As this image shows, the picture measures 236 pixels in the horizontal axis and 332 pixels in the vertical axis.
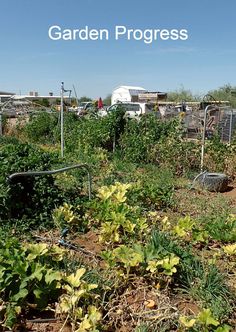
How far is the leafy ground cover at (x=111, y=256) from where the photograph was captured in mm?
2699

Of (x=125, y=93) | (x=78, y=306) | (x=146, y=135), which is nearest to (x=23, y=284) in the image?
(x=78, y=306)

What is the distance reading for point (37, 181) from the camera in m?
4.56

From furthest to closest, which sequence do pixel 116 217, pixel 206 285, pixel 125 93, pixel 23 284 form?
pixel 125 93, pixel 116 217, pixel 206 285, pixel 23 284

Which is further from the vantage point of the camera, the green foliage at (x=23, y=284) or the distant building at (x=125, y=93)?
the distant building at (x=125, y=93)

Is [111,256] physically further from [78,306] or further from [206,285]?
[206,285]

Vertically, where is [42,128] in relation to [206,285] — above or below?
above

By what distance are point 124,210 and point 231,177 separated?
4.67 m

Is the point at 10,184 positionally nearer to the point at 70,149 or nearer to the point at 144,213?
the point at 144,213

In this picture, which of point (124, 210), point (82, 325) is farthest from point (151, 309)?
point (124, 210)

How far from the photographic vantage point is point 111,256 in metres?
3.20

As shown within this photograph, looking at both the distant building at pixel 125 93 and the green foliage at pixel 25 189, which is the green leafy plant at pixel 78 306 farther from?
the distant building at pixel 125 93

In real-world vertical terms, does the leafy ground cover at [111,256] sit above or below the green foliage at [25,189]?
below

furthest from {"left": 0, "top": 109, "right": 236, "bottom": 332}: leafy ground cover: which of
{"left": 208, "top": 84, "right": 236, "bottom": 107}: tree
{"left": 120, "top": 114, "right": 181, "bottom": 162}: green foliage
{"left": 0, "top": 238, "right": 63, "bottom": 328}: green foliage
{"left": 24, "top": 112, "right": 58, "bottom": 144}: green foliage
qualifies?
{"left": 208, "top": 84, "right": 236, "bottom": 107}: tree

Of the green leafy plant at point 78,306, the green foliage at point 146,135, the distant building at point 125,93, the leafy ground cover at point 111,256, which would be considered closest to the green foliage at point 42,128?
the green foliage at point 146,135
